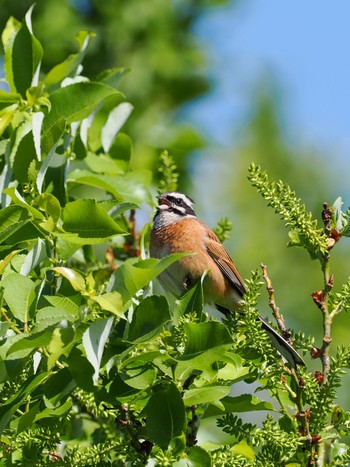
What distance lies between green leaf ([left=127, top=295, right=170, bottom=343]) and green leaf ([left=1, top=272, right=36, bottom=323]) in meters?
0.30

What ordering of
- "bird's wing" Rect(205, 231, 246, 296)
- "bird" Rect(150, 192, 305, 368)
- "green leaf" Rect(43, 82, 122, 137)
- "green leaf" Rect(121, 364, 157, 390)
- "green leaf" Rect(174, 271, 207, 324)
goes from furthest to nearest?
"bird's wing" Rect(205, 231, 246, 296), "bird" Rect(150, 192, 305, 368), "green leaf" Rect(43, 82, 122, 137), "green leaf" Rect(174, 271, 207, 324), "green leaf" Rect(121, 364, 157, 390)

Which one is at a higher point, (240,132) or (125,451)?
(125,451)

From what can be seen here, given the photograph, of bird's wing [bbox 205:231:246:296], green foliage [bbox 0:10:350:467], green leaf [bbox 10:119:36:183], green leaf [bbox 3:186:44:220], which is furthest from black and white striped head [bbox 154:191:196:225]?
green leaf [bbox 3:186:44:220]

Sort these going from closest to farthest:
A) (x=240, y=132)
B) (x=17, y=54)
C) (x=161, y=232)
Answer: (x=17, y=54)
(x=161, y=232)
(x=240, y=132)

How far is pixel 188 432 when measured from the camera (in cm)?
259

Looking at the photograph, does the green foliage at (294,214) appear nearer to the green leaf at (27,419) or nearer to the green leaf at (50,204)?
the green leaf at (50,204)

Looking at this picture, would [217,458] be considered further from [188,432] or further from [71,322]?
[71,322]

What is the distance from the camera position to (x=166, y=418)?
7.90 ft

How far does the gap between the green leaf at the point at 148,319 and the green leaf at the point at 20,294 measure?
30 centimetres

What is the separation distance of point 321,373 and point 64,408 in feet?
2.47

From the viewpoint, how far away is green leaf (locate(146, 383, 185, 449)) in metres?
2.40

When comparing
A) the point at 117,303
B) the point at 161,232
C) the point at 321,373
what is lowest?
the point at 161,232

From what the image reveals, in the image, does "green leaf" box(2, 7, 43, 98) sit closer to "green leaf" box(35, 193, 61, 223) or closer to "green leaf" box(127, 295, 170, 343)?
"green leaf" box(35, 193, 61, 223)

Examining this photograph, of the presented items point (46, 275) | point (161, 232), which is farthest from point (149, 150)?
point (46, 275)
